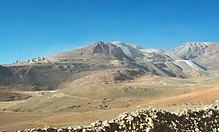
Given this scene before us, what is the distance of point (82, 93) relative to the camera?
6781 centimetres

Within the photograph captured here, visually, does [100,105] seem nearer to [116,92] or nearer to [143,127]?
[116,92]

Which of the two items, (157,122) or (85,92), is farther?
(85,92)

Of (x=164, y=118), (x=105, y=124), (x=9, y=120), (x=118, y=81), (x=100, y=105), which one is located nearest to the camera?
(x=105, y=124)

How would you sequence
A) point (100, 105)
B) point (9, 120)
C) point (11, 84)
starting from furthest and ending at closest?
point (11, 84) < point (100, 105) < point (9, 120)

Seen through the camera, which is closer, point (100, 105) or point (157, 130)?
point (157, 130)

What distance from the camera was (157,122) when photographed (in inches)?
568

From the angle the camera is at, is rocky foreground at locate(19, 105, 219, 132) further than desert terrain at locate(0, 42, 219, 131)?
No

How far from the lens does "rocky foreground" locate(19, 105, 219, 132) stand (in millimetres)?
13117

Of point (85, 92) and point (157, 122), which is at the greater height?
point (85, 92)

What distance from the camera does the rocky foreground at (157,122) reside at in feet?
43.0

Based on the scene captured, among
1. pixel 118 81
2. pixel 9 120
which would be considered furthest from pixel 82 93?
pixel 118 81

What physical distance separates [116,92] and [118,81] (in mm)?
42768

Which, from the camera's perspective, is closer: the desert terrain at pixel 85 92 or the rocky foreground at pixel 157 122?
the rocky foreground at pixel 157 122

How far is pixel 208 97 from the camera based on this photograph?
134 feet
